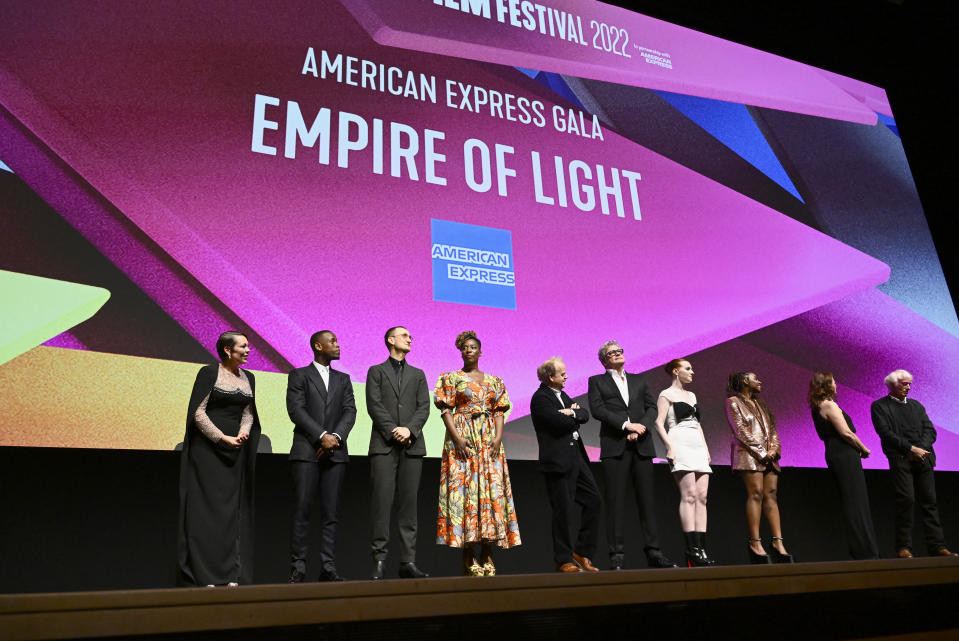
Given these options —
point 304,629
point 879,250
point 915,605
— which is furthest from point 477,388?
point 879,250

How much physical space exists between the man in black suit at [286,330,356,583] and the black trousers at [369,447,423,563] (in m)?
0.19

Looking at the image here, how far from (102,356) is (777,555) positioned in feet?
12.5

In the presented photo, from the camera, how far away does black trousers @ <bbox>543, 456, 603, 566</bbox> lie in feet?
12.4

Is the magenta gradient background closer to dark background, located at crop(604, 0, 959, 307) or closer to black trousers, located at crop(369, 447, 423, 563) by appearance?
dark background, located at crop(604, 0, 959, 307)

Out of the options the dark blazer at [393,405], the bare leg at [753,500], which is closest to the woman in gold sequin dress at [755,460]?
the bare leg at [753,500]

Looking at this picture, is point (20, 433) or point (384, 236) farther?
point (384, 236)

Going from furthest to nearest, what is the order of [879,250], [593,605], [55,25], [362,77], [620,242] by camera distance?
[879,250] < [620,242] < [362,77] < [55,25] < [593,605]

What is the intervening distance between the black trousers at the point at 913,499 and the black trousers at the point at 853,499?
244 mm

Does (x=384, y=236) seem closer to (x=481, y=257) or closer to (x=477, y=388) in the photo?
(x=481, y=257)

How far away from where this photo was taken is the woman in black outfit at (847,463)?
14.9 feet

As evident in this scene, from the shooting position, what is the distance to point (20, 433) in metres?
3.60

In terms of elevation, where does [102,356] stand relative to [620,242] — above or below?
below

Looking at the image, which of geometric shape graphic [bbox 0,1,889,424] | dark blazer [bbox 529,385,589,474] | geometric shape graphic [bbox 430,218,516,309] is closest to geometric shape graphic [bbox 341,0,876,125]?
geometric shape graphic [bbox 0,1,889,424]

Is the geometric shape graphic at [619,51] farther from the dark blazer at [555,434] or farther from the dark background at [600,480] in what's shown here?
the dark blazer at [555,434]
